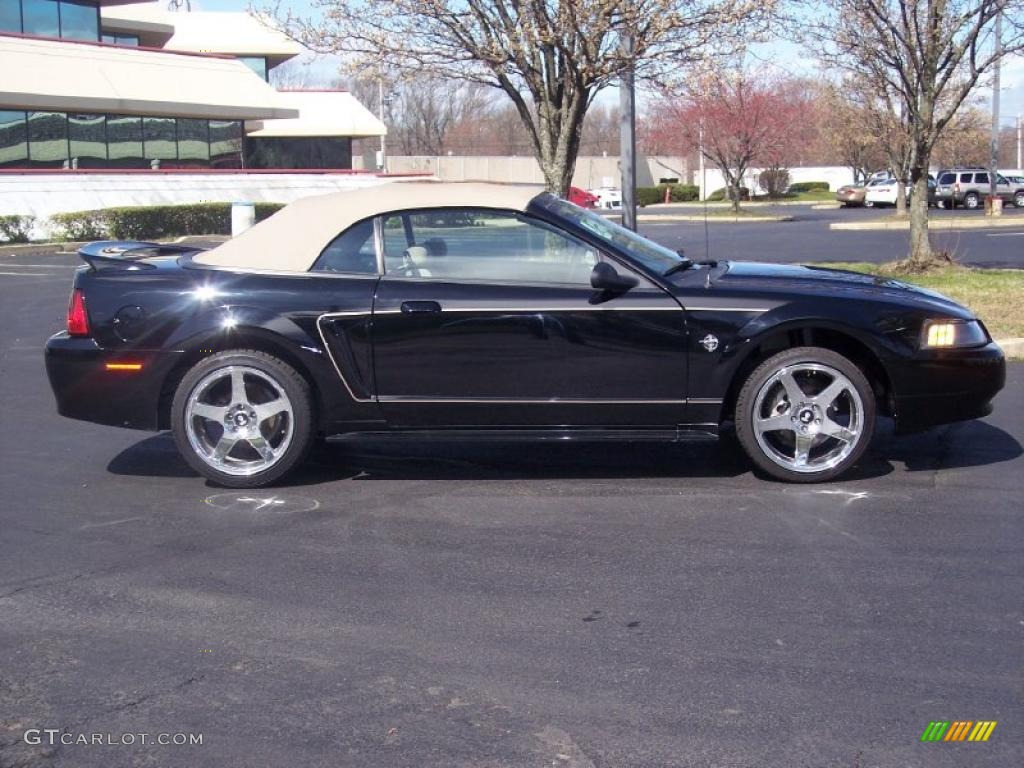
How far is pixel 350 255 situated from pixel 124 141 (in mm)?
31533

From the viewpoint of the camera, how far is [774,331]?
20.4 feet

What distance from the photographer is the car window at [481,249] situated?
20.8 feet

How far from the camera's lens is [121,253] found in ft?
22.9

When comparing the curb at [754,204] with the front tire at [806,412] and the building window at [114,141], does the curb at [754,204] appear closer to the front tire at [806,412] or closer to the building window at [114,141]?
the building window at [114,141]

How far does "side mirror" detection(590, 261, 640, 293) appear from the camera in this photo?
6121 millimetres

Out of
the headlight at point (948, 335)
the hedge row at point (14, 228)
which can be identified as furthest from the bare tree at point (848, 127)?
the hedge row at point (14, 228)

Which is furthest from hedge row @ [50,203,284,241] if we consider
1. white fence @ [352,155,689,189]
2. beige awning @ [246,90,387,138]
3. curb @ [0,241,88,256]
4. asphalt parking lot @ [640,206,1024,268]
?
white fence @ [352,155,689,189]

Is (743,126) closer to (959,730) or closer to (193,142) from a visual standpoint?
(193,142)

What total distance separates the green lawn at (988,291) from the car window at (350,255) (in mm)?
5860

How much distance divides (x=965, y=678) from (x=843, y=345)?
2773 mm

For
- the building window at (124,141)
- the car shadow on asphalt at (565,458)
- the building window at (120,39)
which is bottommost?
the car shadow on asphalt at (565,458)

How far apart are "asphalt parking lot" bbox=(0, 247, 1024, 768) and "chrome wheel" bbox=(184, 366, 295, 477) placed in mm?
200

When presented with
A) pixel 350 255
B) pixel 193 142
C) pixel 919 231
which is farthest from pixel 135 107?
pixel 350 255

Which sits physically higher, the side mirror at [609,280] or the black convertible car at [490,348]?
the side mirror at [609,280]
